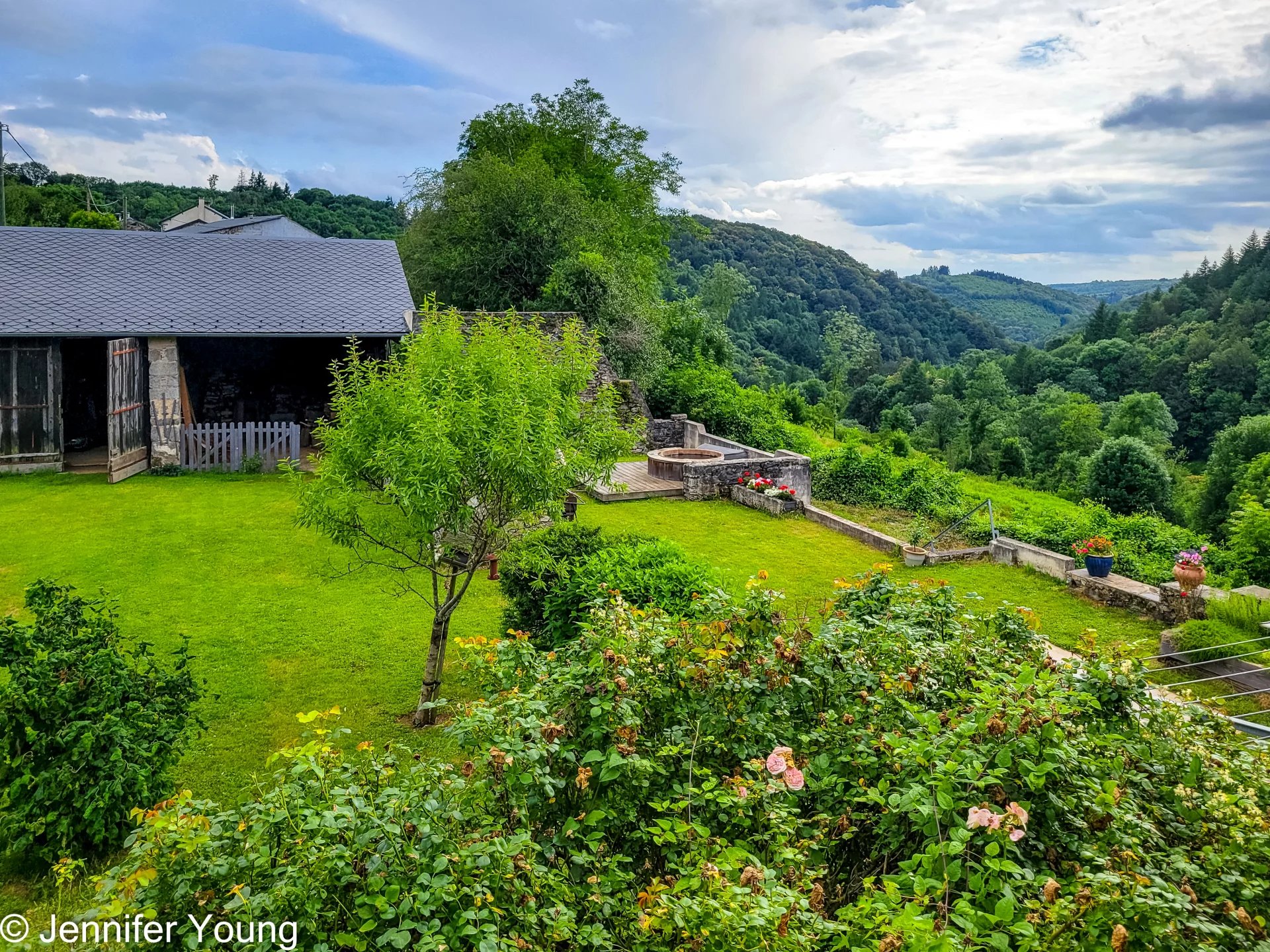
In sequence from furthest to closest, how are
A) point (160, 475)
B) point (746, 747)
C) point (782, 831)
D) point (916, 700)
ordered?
point (160, 475), point (916, 700), point (746, 747), point (782, 831)

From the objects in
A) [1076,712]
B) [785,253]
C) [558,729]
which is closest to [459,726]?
[558,729]

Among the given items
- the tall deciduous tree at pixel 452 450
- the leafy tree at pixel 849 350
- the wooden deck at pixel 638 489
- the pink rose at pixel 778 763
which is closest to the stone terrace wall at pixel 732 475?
the wooden deck at pixel 638 489

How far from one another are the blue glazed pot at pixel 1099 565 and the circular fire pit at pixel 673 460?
7364mm

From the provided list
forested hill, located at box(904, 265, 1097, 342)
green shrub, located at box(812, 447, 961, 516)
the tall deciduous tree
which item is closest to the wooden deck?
green shrub, located at box(812, 447, 961, 516)

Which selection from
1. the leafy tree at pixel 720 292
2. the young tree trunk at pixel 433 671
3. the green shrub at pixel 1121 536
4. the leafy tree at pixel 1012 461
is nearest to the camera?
the young tree trunk at pixel 433 671

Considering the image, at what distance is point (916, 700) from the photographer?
409 cm

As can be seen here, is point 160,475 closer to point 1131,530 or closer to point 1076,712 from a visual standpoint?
point 1076,712

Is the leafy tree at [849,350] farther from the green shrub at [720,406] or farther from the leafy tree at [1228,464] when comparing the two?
the green shrub at [720,406]

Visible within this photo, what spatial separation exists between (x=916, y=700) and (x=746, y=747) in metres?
0.96

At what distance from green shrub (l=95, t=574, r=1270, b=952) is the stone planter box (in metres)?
10.8

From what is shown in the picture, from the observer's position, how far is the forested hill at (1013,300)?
125 meters

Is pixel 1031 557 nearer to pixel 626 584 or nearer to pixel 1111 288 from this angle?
pixel 626 584

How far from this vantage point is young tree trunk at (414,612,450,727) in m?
7.06

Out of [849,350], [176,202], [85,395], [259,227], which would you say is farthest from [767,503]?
[849,350]
